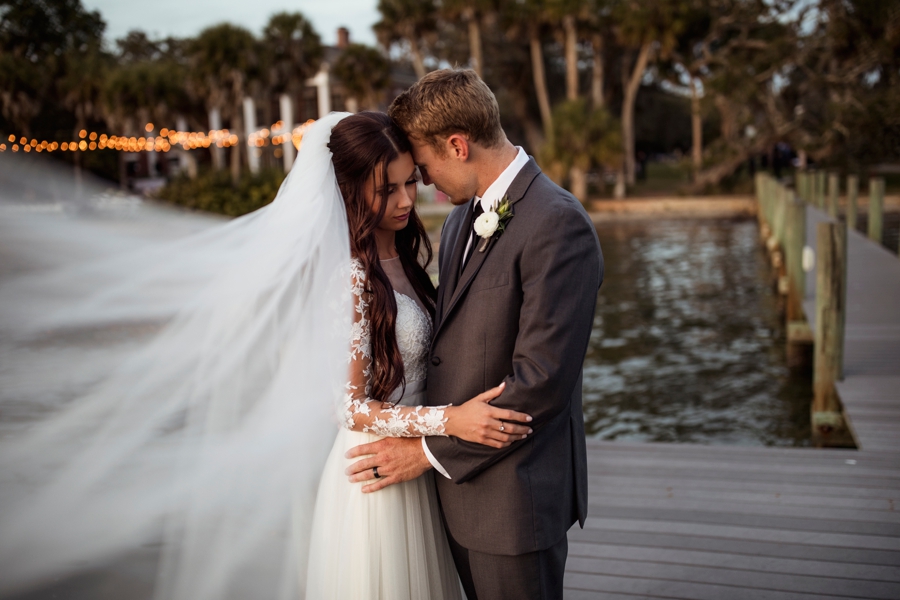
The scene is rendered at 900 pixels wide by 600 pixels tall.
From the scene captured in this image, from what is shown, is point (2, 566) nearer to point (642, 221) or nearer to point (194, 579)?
point (194, 579)

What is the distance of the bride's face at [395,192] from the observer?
2322 mm

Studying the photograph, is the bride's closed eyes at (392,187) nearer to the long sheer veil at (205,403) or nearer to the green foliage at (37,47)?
the long sheer veil at (205,403)

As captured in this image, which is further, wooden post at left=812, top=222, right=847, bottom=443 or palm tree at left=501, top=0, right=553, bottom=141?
palm tree at left=501, top=0, right=553, bottom=141

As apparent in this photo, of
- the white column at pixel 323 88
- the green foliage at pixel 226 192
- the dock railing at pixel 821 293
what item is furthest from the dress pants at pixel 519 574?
the white column at pixel 323 88

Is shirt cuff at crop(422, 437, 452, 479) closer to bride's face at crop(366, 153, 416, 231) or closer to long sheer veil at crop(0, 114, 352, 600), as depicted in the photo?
long sheer veil at crop(0, 114, 352, 600)

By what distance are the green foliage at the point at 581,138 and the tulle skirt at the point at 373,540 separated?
85.4 feet

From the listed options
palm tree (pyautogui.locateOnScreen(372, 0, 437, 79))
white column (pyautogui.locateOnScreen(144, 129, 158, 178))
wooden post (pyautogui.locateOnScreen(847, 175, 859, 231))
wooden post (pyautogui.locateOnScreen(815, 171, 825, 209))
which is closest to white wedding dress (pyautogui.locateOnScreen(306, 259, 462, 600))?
wooden post (pyautogui.locateOnScreen(847, 175, 859, 231))

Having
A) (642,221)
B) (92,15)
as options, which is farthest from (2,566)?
(92,15)

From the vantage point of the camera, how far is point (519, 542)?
2156mm

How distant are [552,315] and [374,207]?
0.69 metres

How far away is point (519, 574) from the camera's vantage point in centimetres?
220

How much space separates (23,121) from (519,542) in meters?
42.4

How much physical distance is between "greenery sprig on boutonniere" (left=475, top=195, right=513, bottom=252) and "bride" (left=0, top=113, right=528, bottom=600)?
0.32m

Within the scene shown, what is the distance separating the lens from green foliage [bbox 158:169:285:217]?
22.9 metres
